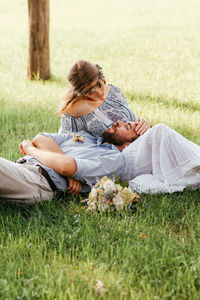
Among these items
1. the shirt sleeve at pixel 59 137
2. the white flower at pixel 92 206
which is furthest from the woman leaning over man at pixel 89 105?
the white flower at pixel 92 206

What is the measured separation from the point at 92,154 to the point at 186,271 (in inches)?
61.2

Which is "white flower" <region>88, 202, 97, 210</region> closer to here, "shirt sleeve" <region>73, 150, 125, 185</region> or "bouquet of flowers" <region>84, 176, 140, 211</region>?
"bouquet of flowers" <region>84, 176, 140, 211</region>

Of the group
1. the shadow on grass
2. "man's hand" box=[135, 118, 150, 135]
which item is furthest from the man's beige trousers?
the shadow on grass

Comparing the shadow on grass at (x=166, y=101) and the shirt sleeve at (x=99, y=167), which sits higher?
the shirt sleeve at (x=99, y=167)

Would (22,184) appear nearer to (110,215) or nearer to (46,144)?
(46,144)

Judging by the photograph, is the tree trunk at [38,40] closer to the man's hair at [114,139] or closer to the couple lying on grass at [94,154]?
the couple lying on grass at [94,154]

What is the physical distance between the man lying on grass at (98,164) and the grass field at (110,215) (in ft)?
0.47

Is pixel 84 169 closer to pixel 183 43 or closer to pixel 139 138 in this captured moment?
pixel 139 138

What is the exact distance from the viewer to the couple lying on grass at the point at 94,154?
3.52 meters

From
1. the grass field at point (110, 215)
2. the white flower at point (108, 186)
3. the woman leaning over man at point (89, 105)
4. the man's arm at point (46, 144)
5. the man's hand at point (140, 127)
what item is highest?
the woman leaning over man at point (89, 105)

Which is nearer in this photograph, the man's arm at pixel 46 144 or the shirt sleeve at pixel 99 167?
the shirt sleeve at pixel 99 167

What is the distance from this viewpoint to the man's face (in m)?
4.12

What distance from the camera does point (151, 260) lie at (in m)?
2.71

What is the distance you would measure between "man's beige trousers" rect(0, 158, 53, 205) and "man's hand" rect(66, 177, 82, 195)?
7.2 inches
